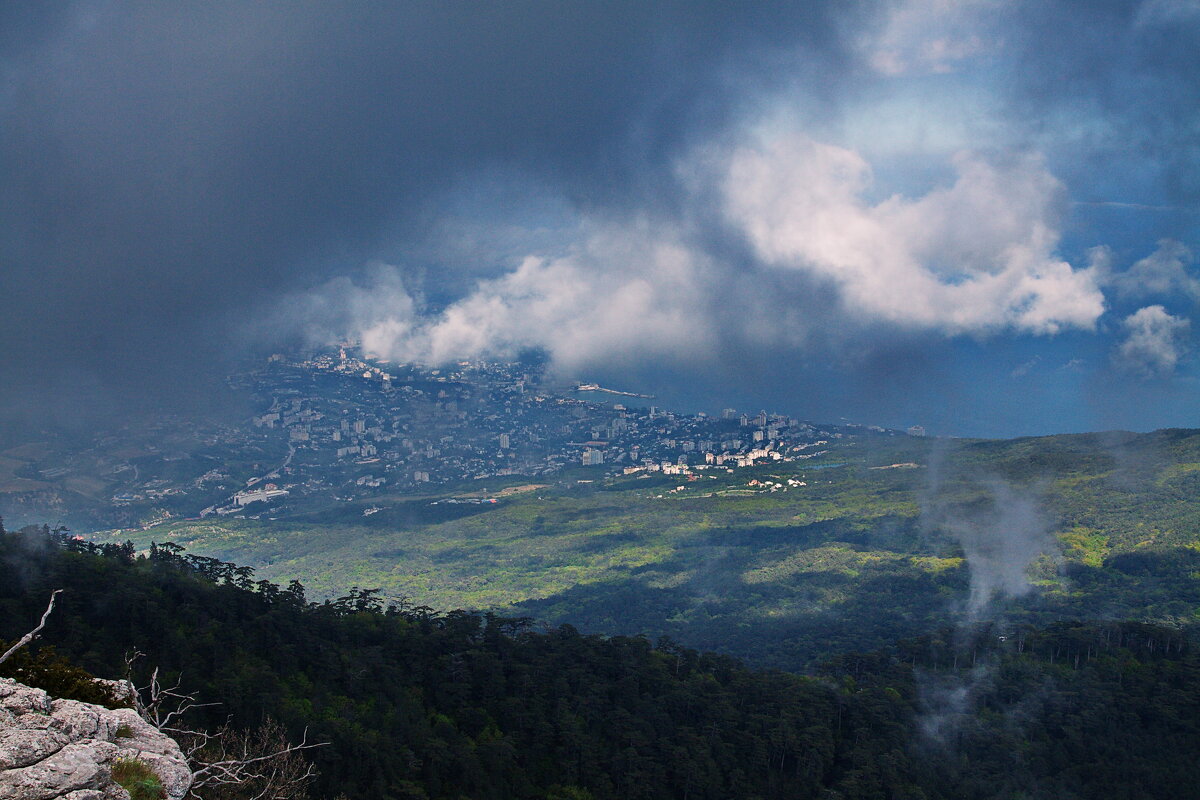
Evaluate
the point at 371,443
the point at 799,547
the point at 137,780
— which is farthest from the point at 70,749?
the point at 371,443

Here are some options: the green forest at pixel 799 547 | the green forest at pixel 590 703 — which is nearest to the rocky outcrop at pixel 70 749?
the green forest at pixel 590 703

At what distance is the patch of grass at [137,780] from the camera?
7.18 meters

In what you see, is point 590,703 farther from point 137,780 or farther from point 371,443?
point 371,443

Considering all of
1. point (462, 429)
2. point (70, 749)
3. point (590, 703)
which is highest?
point (462, 429)

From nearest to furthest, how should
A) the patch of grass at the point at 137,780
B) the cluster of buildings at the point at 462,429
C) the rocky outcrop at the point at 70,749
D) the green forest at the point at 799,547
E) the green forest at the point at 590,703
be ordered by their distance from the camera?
the rocky outcrop at the point at 70,749 → the patch of grass at the point at 137,780 → the green forest at the point at 590,703 → the green forest at the point at 799,547 → the cluster of buildings at the point at 462,429

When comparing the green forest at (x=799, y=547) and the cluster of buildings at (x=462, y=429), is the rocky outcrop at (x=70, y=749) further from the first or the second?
the cluster of buildings at (x=462, y=429)

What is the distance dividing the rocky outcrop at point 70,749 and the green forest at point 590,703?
16.8m

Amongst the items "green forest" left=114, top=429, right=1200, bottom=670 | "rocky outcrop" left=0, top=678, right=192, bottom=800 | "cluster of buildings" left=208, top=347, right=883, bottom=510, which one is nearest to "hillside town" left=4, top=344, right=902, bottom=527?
"cluster of buildings" left=208, top=347, right=883, bottom=510

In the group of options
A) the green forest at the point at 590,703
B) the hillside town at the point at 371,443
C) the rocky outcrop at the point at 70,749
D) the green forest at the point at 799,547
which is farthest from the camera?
the hillside town at the point at 371,443

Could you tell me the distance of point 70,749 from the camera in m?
7.12

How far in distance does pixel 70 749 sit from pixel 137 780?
2.13 feet

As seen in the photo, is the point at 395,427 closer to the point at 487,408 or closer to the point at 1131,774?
the point at 487,408

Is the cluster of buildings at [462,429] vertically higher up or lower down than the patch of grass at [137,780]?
higher up

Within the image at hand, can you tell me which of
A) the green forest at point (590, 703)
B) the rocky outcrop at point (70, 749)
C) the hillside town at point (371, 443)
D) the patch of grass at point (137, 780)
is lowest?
the green forest at point (590, 703)
